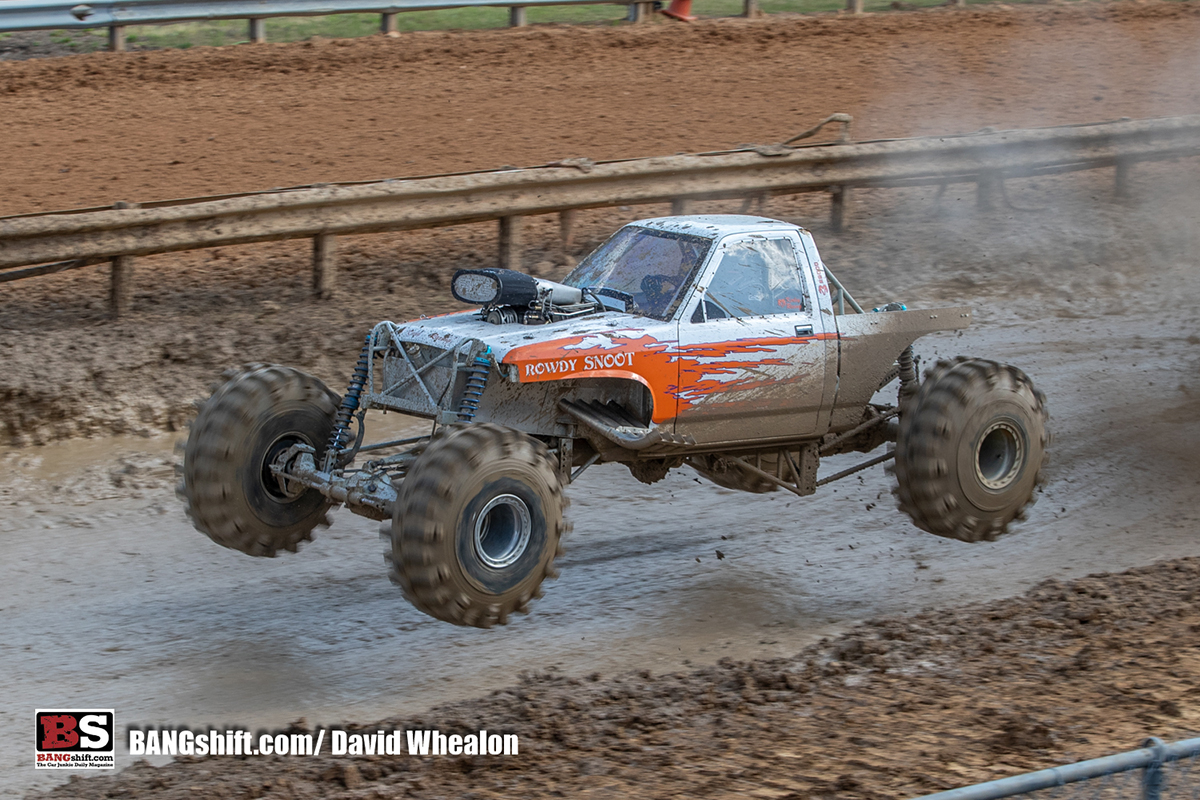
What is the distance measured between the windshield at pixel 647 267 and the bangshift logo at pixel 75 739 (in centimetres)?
334

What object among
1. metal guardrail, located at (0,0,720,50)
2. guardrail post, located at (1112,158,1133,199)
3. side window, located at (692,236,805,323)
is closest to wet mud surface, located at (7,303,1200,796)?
side window, located at (692,236,805,323)

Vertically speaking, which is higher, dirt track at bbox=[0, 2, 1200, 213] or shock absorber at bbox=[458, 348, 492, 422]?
dirt track at bbox=[0, 2, 1200, 213]

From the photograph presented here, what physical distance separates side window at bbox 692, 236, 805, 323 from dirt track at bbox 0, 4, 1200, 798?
1.47m

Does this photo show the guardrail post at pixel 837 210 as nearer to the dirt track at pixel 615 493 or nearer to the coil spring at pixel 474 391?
the dirt track at pixel 615 493

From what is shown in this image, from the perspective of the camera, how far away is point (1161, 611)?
7016mm

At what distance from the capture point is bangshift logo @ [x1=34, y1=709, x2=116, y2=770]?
Answer: 17.7 ft

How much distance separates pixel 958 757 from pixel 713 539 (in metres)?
3.02

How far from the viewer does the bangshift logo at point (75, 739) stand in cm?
538

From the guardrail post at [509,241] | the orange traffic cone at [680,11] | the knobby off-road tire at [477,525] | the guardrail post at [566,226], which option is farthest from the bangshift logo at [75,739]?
the orange traffic cone at [680,11]

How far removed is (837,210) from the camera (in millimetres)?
12766

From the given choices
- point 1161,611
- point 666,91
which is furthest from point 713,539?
point 666,91

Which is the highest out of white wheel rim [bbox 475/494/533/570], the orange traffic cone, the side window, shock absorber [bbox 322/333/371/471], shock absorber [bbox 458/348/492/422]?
the orange traffic cone

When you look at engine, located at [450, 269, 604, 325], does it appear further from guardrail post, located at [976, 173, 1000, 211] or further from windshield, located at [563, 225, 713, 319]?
guardrail post, located at [976, 173, 1000, 211]

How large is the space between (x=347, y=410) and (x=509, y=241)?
4232 millimetres
